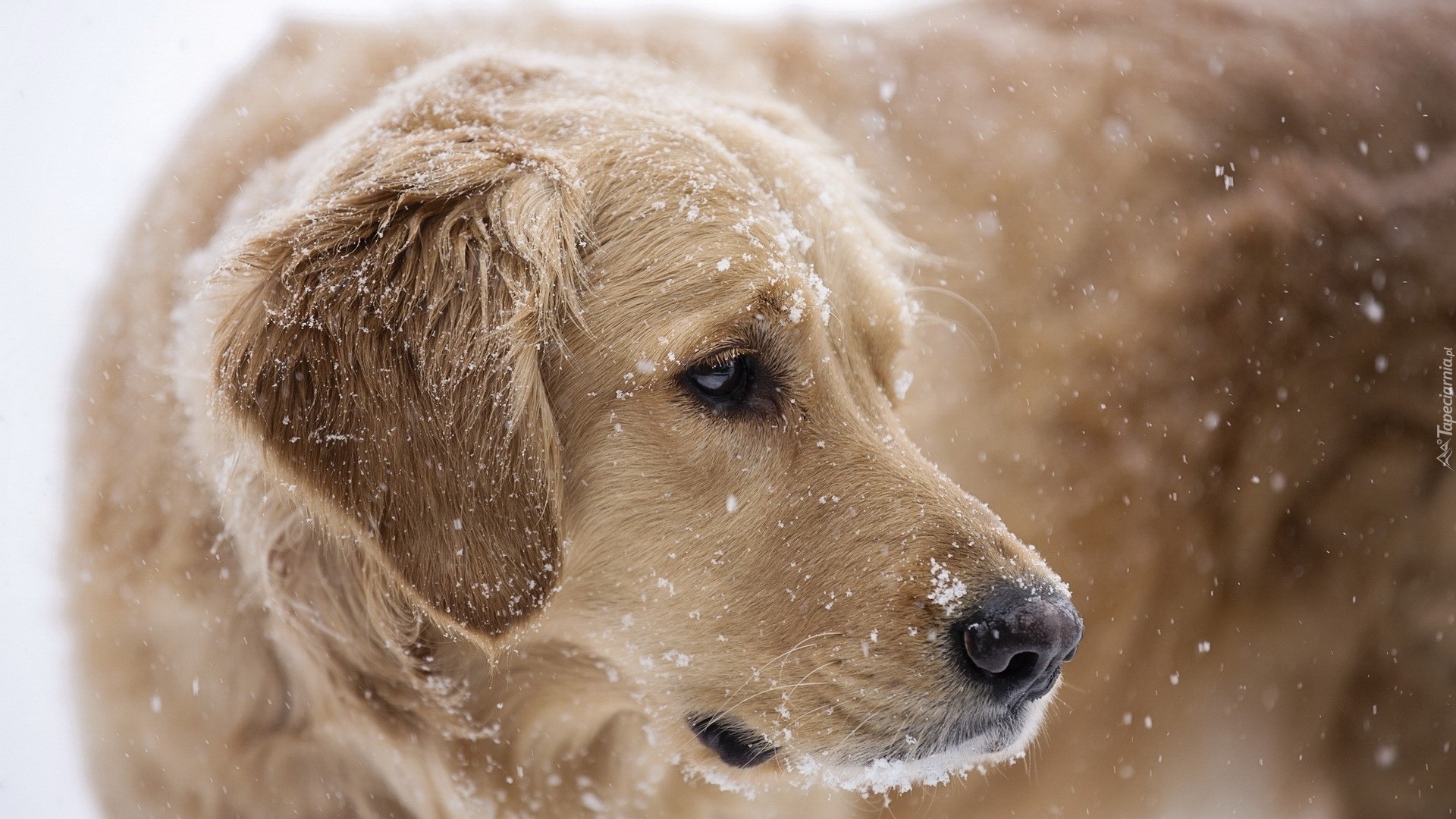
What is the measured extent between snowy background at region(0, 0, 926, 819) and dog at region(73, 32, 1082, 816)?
254 millimetres

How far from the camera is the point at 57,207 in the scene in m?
3.07

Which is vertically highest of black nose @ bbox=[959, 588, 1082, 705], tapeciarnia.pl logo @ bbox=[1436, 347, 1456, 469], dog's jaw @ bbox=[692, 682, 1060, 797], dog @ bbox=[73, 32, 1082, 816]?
dog @ bbox=[73, 32, 1082, 816]

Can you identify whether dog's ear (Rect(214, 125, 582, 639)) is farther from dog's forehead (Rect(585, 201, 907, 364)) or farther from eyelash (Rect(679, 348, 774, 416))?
eyelash (Rect(679, 348, 774, 416))

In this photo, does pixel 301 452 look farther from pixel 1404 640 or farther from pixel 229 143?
pixel 1404 640

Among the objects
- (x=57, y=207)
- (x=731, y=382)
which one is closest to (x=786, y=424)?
(x=731, y=382)

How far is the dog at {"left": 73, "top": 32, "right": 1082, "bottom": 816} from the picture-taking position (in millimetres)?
1966

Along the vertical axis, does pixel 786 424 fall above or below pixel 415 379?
below

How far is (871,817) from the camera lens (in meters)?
3.05

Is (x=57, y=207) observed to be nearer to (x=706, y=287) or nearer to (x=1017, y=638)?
(x=706, y=287)

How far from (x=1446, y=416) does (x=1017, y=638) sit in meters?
2.19

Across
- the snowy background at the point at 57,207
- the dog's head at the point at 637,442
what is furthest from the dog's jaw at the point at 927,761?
the snowy background at the point at 57,207

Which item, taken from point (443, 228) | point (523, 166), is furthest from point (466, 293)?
point (523, 166)

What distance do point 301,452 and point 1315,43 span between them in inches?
129

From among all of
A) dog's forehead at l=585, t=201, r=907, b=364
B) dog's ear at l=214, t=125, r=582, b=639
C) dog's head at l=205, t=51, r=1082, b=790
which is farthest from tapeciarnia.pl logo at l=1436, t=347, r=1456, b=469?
dog's ear at l=214, t=125, r=582, b=639
